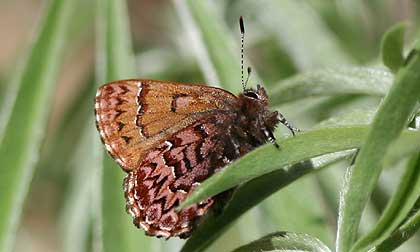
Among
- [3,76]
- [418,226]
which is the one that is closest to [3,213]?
[418,226]

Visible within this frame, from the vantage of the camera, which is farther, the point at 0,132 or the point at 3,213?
the point at 0,132

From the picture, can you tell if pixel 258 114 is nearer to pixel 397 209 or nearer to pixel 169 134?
pixel 169 134

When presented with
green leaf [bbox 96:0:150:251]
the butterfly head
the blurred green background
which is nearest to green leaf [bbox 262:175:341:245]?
the blurred green background

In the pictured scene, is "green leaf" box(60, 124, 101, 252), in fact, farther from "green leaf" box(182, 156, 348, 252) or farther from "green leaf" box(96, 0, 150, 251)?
"green leaf" box(182, 156, 348, 252)

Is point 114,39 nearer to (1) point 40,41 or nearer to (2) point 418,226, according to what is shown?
(1) point 40,41

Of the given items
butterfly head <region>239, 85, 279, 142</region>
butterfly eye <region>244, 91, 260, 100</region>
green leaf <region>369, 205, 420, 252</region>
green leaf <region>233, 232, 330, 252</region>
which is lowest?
green leaf <region>369, 205, 420, 252</region>

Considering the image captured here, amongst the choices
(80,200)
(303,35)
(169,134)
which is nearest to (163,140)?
(169,134)
